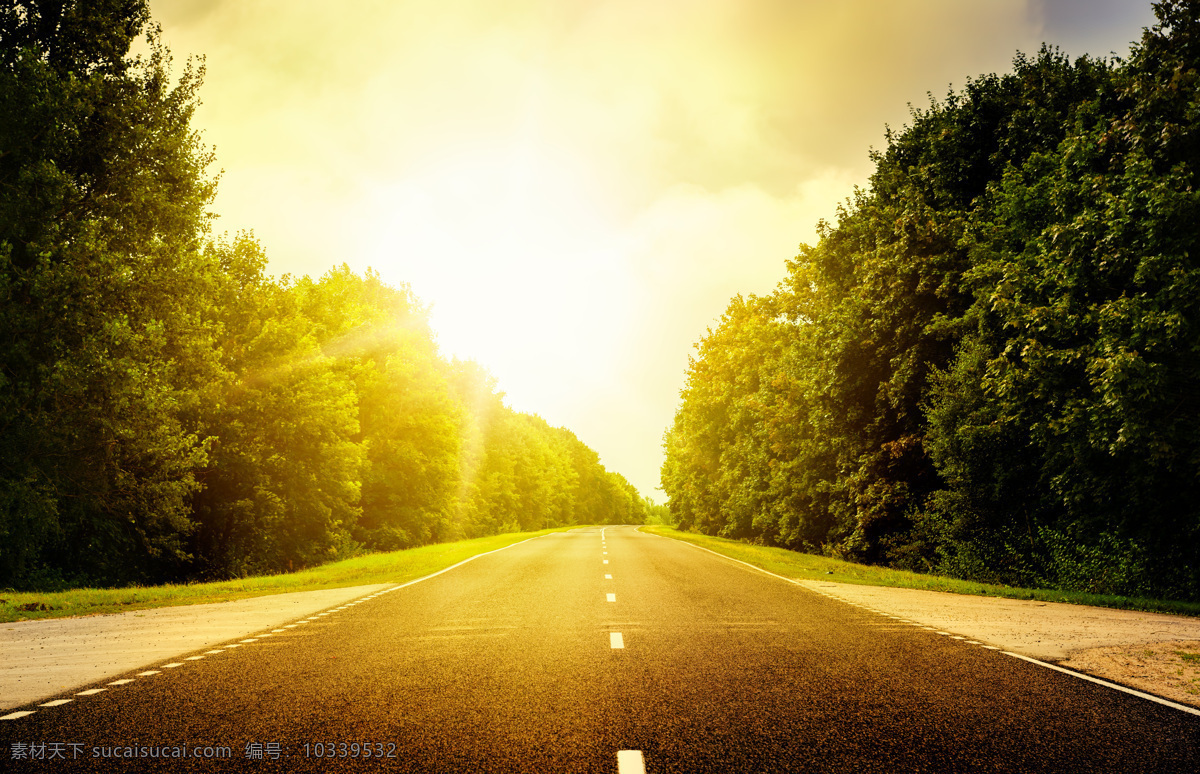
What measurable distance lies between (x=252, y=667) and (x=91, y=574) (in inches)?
832

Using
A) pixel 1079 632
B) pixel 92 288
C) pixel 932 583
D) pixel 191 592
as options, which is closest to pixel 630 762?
pixel 1079 632

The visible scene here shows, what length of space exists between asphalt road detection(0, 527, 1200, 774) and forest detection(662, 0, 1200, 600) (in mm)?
9889

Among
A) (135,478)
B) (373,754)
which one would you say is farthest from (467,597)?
(135,478)

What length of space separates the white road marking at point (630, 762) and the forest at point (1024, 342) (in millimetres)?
14076

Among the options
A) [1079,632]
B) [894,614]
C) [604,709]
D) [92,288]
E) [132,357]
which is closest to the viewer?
[604,709]

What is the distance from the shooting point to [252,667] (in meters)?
7.57

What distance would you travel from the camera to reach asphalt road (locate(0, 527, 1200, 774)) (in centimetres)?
469

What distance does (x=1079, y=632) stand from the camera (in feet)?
35.2

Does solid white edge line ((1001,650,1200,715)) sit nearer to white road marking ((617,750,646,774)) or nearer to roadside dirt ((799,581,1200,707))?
roadside dirt ((799,581,1200,707))

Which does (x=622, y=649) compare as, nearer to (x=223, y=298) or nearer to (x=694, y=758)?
(x=694, y=758)

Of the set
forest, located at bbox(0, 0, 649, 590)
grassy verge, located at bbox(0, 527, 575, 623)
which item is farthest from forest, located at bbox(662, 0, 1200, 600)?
forest, located at bbox(0, 0, 649, 590)

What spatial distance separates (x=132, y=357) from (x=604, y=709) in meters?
18.3

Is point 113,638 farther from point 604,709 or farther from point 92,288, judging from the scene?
point 92,288

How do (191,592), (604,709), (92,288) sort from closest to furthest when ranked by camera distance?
(604,709) → (191,592) → (92,288)
